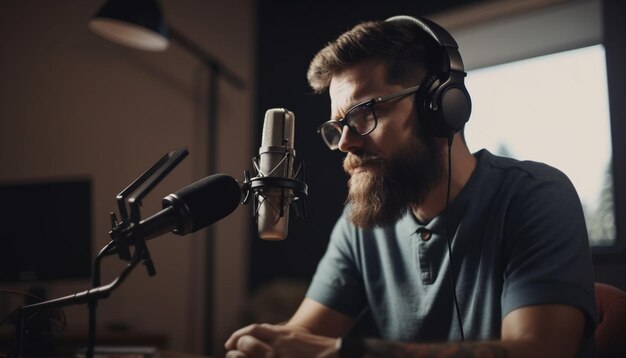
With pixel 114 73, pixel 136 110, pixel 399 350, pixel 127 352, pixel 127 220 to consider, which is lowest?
pixel 127 352

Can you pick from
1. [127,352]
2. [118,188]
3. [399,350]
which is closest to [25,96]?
[118,188]

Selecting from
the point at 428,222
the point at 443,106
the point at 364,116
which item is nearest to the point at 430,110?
the point at 443,106

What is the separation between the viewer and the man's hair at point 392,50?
4.16ft

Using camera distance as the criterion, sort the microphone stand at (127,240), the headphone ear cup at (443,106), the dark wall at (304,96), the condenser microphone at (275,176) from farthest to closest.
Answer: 1. the dark wall at (304,96)
2. the headphone ear cup at (443,106)
3. the condenser microphone at (275,176)
4. the microphone stand at (127,240)

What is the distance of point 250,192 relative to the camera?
88 centimetres

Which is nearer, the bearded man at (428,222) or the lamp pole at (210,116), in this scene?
the bearded man at (428,222)

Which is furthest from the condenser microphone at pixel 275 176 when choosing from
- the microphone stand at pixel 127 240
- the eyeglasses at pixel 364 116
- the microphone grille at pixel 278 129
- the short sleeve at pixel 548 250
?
the short sleeve at pixel 548 250

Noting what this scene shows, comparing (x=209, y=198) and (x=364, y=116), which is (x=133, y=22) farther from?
(x=209, y=198)

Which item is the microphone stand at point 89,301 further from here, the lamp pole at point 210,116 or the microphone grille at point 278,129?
the lamp pole at point 210,116

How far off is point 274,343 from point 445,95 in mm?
602

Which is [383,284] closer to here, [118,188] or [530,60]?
[530,60]

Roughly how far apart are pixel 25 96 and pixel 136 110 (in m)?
0.62

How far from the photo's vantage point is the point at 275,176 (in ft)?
2.82

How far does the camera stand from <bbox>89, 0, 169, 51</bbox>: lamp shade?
2408 mm
